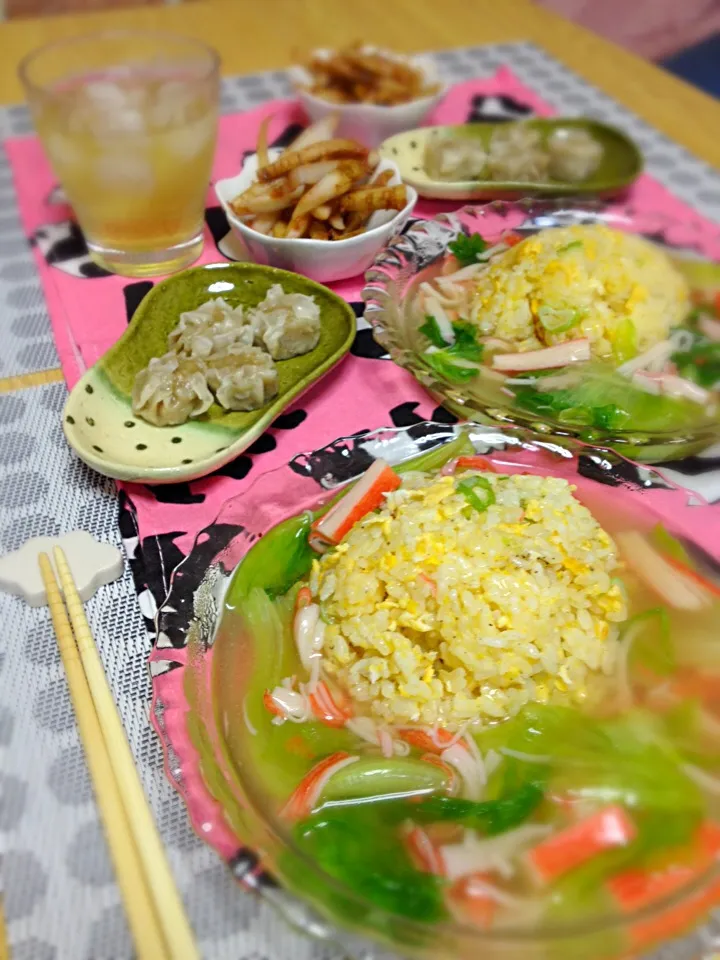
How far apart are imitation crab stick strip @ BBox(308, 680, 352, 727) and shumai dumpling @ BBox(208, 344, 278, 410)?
683mm

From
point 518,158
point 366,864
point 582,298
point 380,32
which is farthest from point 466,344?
point 380,32

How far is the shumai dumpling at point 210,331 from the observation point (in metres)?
1.71

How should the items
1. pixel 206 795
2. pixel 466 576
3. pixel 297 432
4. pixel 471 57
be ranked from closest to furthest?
pixel 206 795
pixel 466 576
pixel 297 432
pixel 471 57

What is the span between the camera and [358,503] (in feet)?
4.56

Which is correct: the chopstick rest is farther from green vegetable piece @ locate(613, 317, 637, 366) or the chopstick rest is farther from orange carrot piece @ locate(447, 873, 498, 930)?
green vegetable piece @ locate(613, 317, 637, 366)

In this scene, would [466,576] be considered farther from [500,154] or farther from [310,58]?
[310,58]

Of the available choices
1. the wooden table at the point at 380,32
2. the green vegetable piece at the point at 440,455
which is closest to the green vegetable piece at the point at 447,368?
the green vegetable piece at the point at 440,455

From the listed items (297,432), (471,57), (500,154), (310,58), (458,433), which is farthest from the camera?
(471,57)

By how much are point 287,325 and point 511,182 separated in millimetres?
953

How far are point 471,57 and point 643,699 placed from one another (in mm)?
3052

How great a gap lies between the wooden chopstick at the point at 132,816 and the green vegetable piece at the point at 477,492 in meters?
0.66

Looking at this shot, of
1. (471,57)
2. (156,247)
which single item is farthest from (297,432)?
(471,57)

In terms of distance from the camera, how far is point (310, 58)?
8.96 feet

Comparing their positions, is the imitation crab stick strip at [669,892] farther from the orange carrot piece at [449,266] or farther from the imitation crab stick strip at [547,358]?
the orange carrot piece at [449,266]
